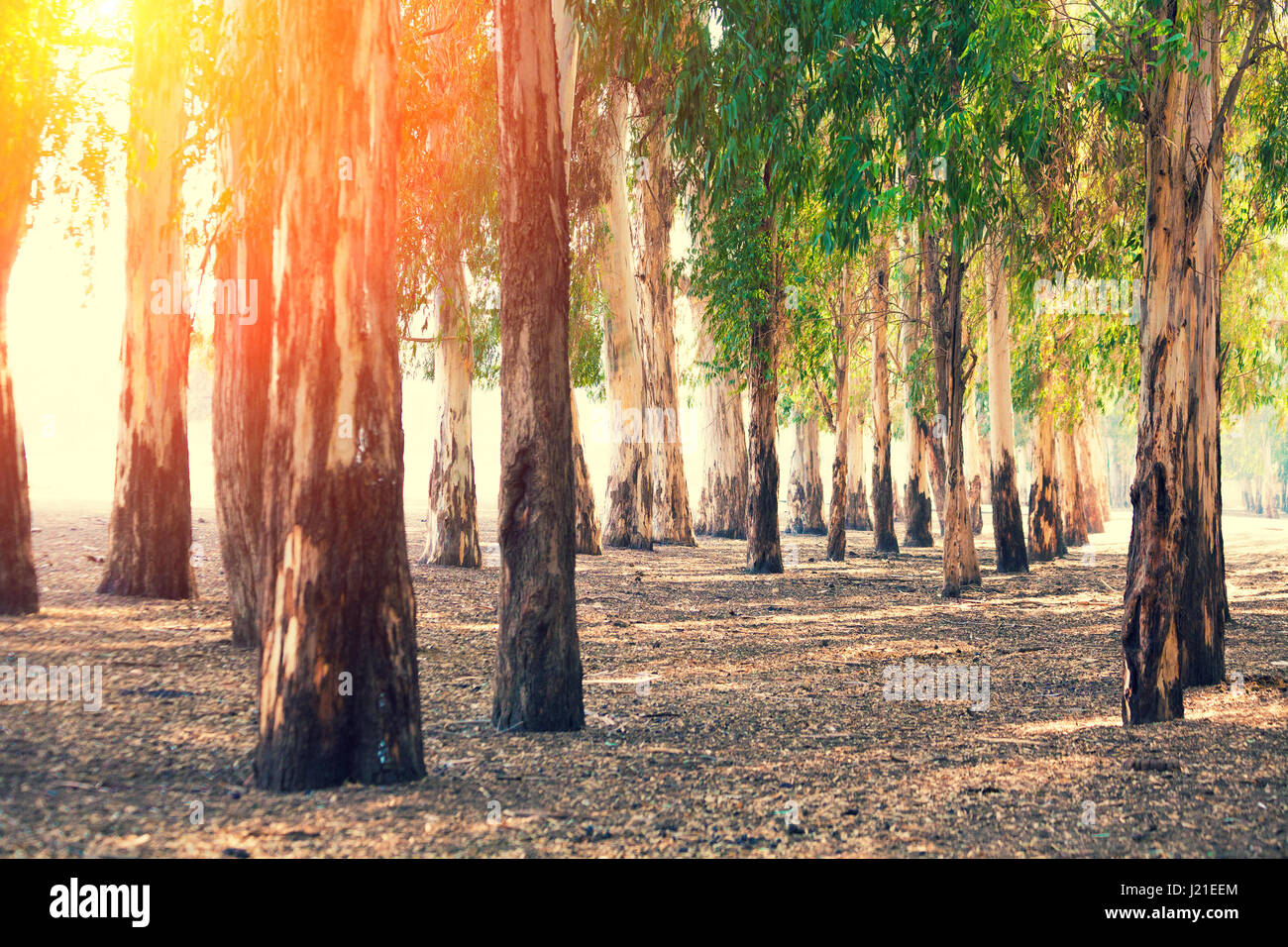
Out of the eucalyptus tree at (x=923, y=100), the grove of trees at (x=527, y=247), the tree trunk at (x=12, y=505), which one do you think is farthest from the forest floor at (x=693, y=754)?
the eucalyptus tree at (x=923, y=100)

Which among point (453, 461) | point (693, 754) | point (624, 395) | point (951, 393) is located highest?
point (624, 395)

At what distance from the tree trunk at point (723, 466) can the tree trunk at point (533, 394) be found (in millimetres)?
17831

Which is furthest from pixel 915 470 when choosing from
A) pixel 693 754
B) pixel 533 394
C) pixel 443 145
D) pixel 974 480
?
pixel 533 394

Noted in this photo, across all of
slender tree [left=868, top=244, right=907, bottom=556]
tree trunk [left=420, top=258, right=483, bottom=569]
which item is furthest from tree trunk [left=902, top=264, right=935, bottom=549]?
tree trunk [left=420, top=258, right=483, bottom=569]

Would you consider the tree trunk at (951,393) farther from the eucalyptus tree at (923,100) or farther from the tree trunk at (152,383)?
Answer: the tree trunk at (152,383)

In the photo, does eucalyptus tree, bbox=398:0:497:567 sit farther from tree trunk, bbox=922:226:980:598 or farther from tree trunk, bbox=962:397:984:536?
tree trunk, bbox=962:397:984:536

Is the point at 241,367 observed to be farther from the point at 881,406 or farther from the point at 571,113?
the point at 881,406

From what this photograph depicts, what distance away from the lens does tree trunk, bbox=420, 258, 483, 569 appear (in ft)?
50.8

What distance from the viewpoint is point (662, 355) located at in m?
21.7

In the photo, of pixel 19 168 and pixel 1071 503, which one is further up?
pixel 19 168

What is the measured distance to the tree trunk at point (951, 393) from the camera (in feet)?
45.0

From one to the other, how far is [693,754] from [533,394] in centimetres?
216

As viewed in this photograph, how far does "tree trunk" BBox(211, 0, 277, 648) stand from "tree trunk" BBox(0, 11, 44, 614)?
7.29 ft

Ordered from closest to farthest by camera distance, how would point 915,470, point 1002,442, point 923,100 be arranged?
point 923,100
point 1002,442
point 915,470
